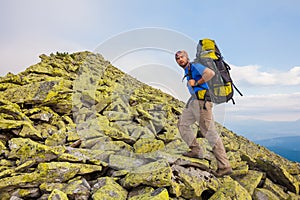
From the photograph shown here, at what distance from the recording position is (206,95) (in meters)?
6.89

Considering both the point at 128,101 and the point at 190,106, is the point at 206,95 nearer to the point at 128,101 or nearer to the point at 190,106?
the point at 190,106

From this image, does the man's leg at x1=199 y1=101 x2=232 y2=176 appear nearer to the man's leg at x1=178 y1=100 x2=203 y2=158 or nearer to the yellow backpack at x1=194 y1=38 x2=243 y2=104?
the man's leg at x1=178 y1=100 x2=203 y2=158

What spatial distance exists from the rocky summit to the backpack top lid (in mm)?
3269

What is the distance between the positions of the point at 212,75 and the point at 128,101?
8634mm

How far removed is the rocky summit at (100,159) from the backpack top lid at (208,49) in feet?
10.7

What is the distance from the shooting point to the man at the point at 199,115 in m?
6.75

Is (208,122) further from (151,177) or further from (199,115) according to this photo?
(151,177)

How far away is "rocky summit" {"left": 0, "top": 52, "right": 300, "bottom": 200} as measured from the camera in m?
5.43

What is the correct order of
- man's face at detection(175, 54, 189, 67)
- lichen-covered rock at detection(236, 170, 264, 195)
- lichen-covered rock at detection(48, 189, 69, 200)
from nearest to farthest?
lichen-covered rock at detection(48, 189, 69, 200) → man's face at detection(175, 54, 189, 67) → lichen-covered rock at detection(236, 170, 264, 195)

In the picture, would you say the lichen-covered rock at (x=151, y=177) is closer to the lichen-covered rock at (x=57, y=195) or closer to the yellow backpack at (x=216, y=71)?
the lichen-covered rock at (x=57, y=195)

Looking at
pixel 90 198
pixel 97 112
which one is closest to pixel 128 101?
pixel 97 112

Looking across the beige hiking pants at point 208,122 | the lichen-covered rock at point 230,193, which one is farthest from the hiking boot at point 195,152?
the lichen-covered rock at point 230,193

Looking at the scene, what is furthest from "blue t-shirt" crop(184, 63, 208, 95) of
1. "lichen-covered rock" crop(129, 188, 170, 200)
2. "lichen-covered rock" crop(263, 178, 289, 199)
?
"lichen-covered rock" crop(263, 178, 289, 199)

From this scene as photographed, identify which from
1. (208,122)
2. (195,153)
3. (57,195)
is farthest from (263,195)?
(57,195)
